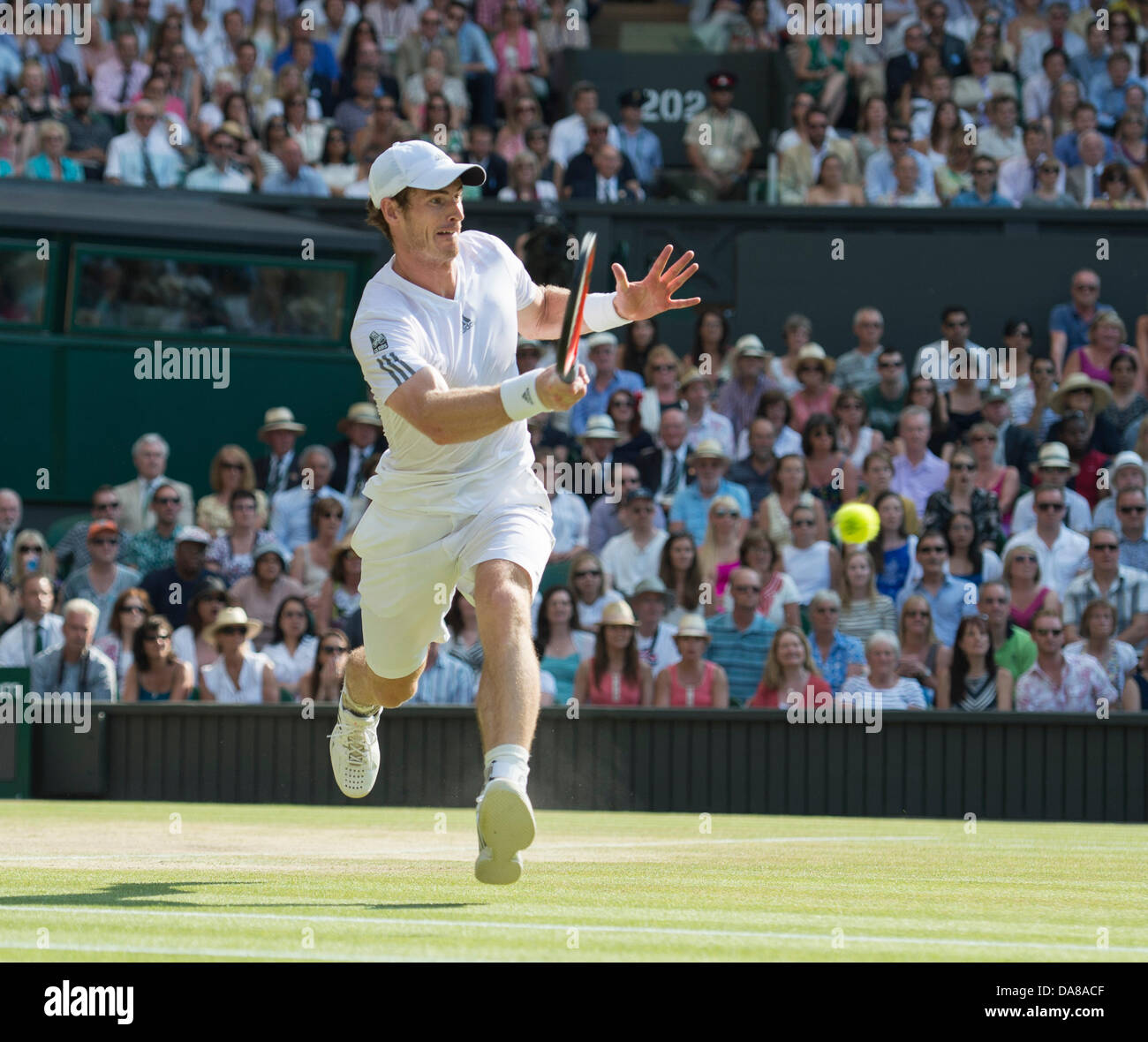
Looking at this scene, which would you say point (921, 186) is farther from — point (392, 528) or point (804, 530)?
point (392, 528)

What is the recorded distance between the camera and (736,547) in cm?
1316

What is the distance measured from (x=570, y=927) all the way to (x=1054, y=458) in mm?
9814

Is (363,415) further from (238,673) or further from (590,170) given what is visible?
(590,170)

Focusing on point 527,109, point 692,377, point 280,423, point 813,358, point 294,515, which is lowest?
point 294,515

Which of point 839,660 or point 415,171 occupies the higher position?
point 415,171

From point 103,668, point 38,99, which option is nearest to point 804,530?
point 103,668

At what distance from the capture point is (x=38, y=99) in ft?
54.0

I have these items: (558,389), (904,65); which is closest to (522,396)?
(558,389)

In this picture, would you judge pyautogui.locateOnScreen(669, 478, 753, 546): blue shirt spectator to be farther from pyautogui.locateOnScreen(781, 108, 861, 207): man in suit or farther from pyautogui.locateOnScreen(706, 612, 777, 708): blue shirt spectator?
pyautogui.locateOnScreen(781, 108, 861, 207): man in suit

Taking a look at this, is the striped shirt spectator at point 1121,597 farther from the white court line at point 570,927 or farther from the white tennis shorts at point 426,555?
the white court line at point 570,927

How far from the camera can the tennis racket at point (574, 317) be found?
213 inches

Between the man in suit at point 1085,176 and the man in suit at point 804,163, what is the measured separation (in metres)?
1.82

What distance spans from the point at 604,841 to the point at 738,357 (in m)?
7.16

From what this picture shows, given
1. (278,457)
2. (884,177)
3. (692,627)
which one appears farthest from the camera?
(884,177)
